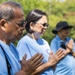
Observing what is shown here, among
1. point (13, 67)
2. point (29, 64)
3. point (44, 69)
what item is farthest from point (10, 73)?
point (44, 69)

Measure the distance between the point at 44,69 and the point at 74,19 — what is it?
80.8 feet

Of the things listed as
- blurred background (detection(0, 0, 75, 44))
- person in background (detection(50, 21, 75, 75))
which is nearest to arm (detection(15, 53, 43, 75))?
person in background (detection(50, 21, 75, 75))

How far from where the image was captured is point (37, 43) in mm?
4348

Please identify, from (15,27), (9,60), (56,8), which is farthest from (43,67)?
(56,8)

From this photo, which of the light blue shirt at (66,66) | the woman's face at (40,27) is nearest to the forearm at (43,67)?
the woman's face at (40,27)

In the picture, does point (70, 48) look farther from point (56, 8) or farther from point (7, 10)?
point (56, 8)

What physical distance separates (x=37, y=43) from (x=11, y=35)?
149 cm

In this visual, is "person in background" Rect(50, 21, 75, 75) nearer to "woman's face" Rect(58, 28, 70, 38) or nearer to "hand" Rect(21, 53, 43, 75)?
"woman's face" Rect(58, 28, 70, 38)

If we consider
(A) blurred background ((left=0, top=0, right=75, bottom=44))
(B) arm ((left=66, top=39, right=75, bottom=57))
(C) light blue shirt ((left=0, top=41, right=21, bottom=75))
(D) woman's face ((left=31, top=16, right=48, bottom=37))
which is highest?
(C) light blue shirt ((left=0, top=41, right=21, bottom=75))

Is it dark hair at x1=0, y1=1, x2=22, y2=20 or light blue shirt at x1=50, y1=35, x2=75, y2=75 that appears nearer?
dark hair at x1=0, y1=1, x2=22, y2=20

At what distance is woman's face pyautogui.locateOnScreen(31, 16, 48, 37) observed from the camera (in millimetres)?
4359

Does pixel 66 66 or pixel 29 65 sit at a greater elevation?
pixel 29 65

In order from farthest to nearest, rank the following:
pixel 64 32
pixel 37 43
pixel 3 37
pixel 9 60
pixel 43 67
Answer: pixel 64 32 < pixel 37 43 < pixel 43 67 < pixel 3 37 < pixel 9 60

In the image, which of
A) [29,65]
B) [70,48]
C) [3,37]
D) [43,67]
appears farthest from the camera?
[70,48]
